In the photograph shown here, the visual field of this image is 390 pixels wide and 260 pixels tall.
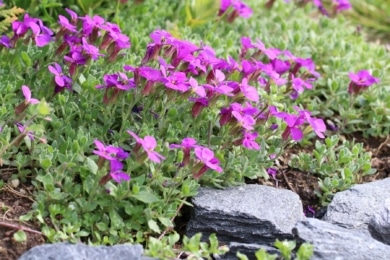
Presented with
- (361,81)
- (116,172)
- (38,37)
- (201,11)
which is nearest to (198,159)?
(116,172)

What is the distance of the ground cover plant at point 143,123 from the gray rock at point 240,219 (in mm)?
86

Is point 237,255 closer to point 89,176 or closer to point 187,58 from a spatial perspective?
point 89,176

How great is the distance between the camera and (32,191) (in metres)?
2.75

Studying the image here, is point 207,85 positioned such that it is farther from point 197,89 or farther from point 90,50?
point 90,50

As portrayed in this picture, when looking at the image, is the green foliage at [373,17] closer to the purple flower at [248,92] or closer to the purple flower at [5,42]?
the purple flower at [248,92]

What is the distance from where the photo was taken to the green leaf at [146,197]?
254 cm

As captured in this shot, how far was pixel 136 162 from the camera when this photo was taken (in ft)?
8.52

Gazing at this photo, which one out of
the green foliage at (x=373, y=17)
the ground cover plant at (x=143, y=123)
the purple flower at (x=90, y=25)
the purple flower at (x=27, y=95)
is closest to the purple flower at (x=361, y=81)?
the ground cover plant at (x=143, y=123)

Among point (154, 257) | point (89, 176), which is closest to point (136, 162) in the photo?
point (89, 176)

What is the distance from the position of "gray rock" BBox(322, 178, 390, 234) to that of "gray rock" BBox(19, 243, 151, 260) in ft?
2.98

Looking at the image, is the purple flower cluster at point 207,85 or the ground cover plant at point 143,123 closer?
the ground cover plant at point 143,123

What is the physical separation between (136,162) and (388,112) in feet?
5.12

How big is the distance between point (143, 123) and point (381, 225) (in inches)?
38.4

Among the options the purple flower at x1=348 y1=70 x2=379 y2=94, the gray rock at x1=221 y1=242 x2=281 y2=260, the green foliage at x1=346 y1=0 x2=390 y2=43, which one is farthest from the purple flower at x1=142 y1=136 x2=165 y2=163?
the green foliage at x1=346 y1=0 x2=390 y2=43
